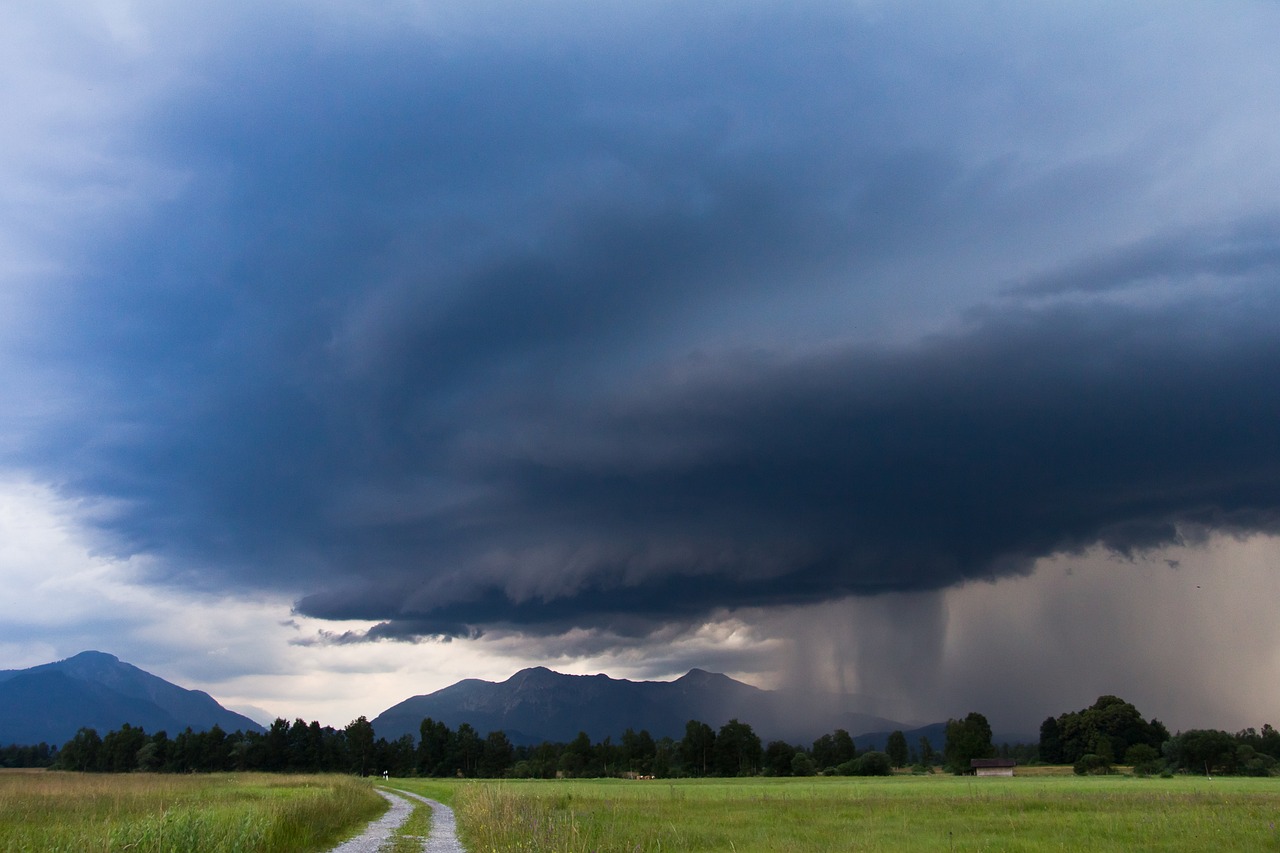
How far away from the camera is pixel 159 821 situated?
20.6 metres

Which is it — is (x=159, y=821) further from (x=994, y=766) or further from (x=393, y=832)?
(x=994, y=766)

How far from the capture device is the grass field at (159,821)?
63.8 feet

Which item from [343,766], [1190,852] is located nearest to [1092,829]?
[1190,852]

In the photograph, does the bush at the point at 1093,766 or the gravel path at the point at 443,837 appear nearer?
the gravel path at the point at 443,837

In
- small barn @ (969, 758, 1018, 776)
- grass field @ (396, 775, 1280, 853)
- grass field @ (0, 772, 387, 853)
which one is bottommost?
small barn @ (969, 758, 1018, 776)

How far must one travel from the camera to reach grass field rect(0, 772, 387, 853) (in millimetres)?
19438

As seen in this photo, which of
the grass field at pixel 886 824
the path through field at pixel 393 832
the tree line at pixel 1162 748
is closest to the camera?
the grass field at pixel 886 824

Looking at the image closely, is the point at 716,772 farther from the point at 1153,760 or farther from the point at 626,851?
the point at 626,851

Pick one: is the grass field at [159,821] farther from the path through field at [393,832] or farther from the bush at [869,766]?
the bush at [869,766]

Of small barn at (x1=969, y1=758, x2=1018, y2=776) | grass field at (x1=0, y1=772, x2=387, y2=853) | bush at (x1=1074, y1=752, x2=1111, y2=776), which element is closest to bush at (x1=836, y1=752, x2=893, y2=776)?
small barn at (x1=969, y1=758, x2=1018, y2=776)

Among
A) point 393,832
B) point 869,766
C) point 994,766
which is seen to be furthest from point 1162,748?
point 393,832

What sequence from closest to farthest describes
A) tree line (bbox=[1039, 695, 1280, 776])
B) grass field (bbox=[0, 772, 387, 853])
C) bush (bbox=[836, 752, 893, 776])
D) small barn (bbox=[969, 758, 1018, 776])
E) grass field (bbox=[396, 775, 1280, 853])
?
grass field (bbox=[0, 772, 387, 853])
grass field (bbox=[396, 775, 1280, 853])
tree line (bbox=[1039, 695, 1280, 776])
small barn (bbox=[969, 758, 1018, 776])
bush (bbox=[836, 752, 893, 776])

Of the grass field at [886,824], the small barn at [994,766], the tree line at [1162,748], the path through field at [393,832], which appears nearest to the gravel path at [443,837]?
the path through field at [393,832]

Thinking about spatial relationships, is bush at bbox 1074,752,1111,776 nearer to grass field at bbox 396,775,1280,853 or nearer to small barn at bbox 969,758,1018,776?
small barn at bbox 969,758,1018,776
